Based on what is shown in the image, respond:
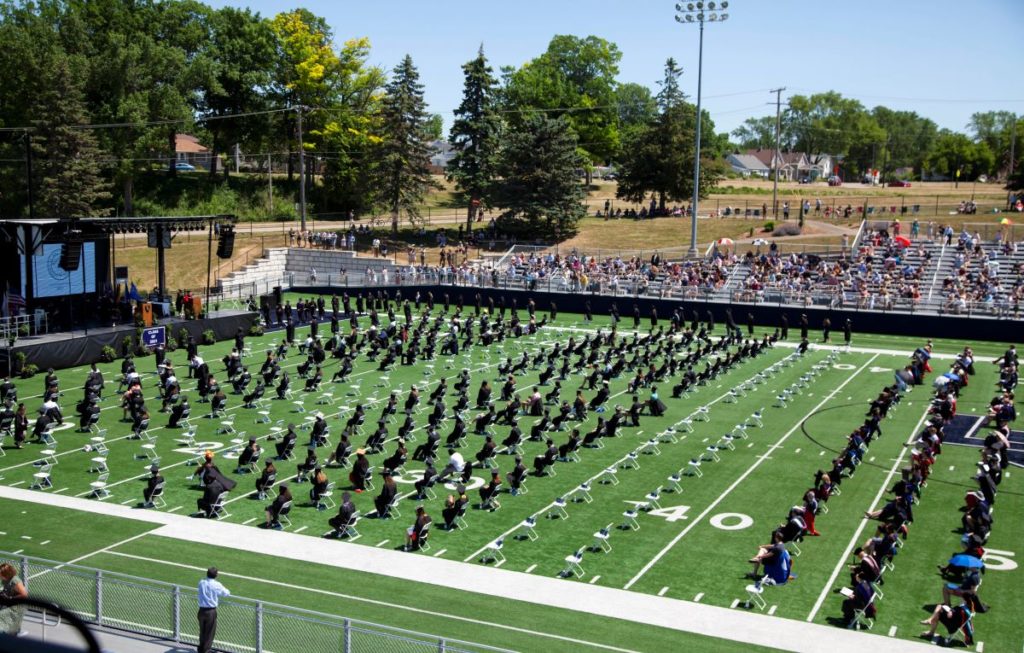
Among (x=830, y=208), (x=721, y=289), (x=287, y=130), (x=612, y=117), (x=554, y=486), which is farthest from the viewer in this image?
(x=612, y=117)

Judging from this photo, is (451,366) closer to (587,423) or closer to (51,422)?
(587,423)

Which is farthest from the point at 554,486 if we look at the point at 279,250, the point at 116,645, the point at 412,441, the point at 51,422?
the point at 279,250

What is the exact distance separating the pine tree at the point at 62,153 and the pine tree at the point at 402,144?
18762mm

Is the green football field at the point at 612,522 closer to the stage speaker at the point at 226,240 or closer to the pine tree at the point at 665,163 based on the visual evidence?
the stage speaker at the point at 226,240

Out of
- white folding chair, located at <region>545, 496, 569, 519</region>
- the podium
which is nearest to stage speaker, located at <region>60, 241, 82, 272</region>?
the podium

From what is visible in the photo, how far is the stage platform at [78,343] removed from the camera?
37.5m

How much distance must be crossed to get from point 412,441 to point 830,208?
56.8 m

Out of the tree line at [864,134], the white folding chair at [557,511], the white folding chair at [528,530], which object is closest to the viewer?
the white folding chair at [528,530]

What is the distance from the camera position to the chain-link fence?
558 inches

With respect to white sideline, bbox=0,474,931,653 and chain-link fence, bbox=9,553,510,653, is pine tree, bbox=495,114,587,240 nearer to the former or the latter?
white sideline, bbox=0,474,931,653

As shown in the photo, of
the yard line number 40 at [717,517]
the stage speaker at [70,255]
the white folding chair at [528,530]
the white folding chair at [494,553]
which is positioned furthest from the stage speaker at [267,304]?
the white folding chair at [494,553]

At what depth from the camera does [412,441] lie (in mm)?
28531

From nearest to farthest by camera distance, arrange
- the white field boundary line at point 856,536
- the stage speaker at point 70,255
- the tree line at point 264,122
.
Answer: the white field boundary line at point 856,536, the stage speaker at point 70,255, the tree line at point 264,122

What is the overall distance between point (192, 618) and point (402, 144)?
59.4 metres
